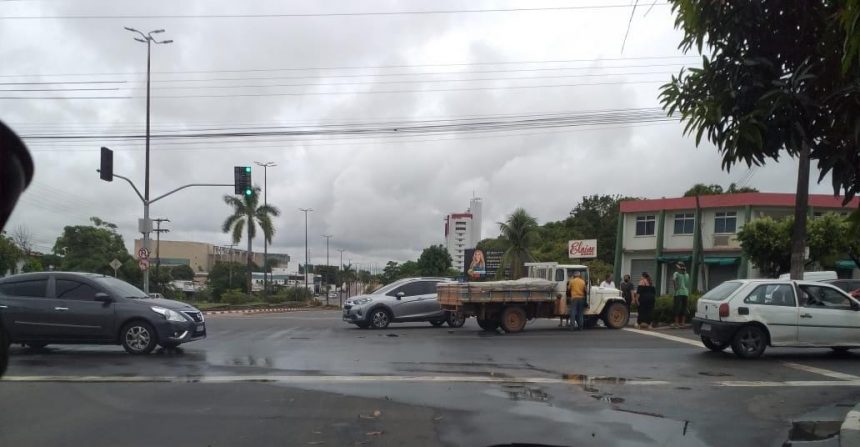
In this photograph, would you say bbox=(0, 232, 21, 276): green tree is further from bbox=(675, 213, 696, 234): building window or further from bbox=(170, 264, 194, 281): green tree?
bbox=(170, 264, 194, 281): green tree

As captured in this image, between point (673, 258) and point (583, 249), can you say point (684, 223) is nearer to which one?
point (673, 258)

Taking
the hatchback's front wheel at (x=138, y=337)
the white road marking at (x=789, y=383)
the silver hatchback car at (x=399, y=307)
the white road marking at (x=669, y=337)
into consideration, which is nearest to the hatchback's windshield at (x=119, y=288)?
the hatchback's front wheel at (x=138, y=337)

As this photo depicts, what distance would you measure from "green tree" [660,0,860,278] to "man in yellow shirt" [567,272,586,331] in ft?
41.6

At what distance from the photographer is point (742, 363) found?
12.5 meters

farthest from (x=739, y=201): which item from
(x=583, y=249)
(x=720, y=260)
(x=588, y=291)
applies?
(x=588, y=291)

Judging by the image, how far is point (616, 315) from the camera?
65.5 ft

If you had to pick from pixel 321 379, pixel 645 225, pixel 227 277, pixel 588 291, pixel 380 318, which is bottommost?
pixel 227 277

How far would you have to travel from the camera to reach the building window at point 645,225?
45594 millimetres

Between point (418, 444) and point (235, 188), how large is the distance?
2029 cm

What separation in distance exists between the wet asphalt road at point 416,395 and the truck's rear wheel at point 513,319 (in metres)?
3.58

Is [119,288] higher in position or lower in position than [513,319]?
higher

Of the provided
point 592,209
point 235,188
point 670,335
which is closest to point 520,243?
point 592,209

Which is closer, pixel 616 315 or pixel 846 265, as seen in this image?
pixel 616 315

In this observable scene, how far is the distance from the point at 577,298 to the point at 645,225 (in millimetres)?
29179
